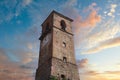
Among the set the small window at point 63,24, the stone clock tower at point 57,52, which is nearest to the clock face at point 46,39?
the stone clock tower at point 57,52

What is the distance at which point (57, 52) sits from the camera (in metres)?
23.9

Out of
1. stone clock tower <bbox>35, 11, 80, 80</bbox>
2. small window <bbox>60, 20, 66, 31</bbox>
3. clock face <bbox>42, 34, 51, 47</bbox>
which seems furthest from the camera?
small window <bbox>60, 20, 66, 31</bbox>

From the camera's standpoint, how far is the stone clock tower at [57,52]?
876 inches

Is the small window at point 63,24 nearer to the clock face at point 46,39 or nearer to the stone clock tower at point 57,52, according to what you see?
the stone clock tower at point 57,52

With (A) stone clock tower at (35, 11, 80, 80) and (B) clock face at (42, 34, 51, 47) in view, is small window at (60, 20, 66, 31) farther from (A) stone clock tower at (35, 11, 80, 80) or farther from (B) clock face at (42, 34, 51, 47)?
(B) clock face at (42, 34, 51, 47)

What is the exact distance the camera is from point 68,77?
22625mm

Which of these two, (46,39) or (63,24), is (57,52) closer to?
(46,39)

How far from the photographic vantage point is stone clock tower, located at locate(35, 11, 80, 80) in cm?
2225

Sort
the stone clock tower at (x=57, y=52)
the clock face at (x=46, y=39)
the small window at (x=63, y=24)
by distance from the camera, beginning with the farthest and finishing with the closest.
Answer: the small window at (x=63, y=24) → the clock face at (x=46, y=39) → the stone clock tower at (x=57, y=52)

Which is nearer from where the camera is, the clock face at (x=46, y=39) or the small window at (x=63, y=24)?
the clock face at (x=46, y=39)

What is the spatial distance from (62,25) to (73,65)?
8.31 metres

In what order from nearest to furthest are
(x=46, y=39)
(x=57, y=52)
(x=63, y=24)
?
(x=57, y=52), (x=46, y=39), (x=63, y=24)

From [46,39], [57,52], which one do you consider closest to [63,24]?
[46,39]

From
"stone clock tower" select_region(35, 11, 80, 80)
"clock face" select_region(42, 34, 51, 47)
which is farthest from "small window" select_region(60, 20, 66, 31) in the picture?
"clock face" select_region(42, 34, 51, 47)
